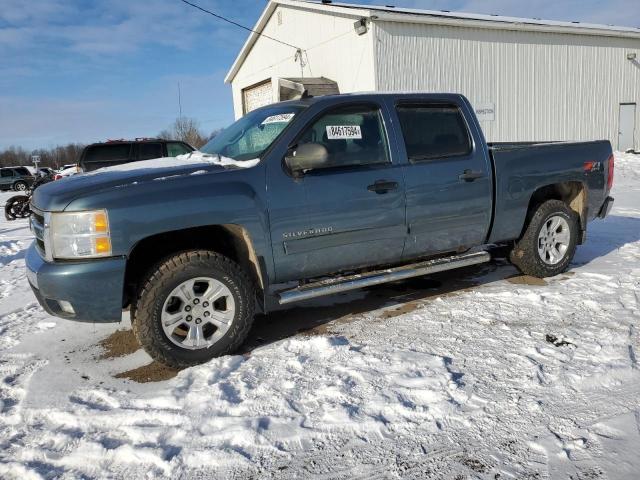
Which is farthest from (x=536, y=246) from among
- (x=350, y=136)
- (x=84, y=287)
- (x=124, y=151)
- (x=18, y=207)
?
(x=18, y=207)

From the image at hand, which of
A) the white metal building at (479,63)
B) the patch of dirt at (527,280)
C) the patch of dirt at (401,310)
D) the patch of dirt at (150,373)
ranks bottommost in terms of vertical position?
the patch of dirt at (150,373)

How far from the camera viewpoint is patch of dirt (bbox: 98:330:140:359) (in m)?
3.94

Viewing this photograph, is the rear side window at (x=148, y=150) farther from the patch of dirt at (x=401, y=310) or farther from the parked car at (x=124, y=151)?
the patch of dirt at (x=401, y=310)

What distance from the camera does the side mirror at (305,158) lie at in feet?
12.2

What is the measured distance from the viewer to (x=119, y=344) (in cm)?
413

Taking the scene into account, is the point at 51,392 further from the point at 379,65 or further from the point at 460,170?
the point at 379,65

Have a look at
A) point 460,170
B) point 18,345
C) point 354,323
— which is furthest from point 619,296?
point 18,345

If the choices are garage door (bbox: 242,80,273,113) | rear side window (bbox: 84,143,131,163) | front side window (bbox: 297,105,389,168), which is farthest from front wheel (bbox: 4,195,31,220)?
front side window (bbox: 297,105,389,168)

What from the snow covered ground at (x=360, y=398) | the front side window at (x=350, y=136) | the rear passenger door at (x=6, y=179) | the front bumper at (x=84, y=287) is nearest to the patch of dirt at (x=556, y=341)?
the snow covered ground at (x=360, y=398)

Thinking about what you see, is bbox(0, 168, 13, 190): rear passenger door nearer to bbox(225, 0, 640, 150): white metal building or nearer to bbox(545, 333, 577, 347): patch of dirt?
bbox(225, 0, 640, 150): white metal building

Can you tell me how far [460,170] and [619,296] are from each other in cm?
193

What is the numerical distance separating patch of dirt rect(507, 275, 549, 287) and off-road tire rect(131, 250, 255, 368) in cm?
307

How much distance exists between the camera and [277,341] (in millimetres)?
3984

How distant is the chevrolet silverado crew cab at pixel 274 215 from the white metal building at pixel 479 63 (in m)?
9.77
